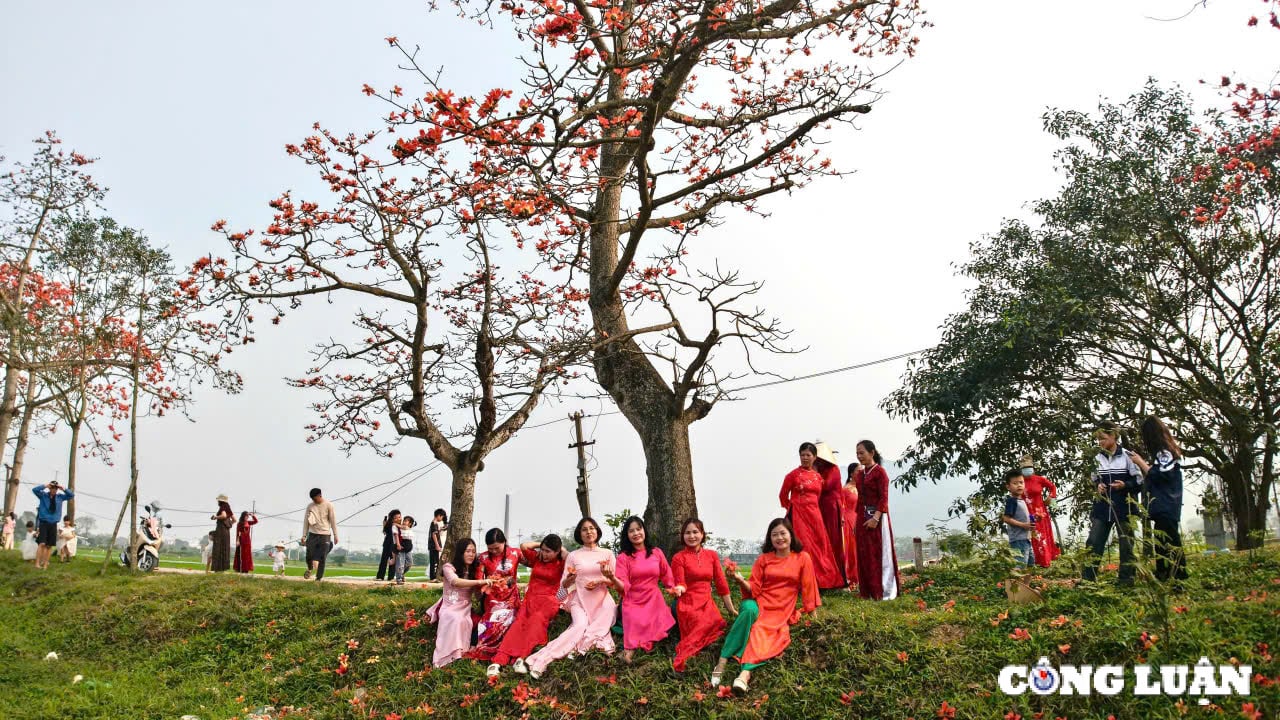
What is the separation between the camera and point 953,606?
7.50 metres

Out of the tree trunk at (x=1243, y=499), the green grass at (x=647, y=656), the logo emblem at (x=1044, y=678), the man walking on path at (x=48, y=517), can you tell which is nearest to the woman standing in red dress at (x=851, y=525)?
the green grass at (x=647, y=656)

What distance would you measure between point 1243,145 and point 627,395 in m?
8.65

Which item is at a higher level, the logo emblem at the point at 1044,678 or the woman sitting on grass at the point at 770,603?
the woman sitting on grass at the point at 770,603

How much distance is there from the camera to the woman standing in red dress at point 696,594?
6988 millimetres

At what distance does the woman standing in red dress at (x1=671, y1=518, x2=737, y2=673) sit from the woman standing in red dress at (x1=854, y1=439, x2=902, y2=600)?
6.13 feet

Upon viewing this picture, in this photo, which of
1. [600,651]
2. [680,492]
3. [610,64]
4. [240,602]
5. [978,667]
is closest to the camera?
[978,667]

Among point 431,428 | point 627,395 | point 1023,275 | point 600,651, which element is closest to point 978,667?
point 600,651

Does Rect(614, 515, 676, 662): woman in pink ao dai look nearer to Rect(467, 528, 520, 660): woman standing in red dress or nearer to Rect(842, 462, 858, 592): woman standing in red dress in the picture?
Rect(467, 528, 520, 660): woman standing in red dress

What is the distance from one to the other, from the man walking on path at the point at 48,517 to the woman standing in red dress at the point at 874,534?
517 inches

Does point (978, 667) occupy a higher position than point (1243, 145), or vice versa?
point (1243, 145)

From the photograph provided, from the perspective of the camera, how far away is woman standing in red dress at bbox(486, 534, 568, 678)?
7.61m

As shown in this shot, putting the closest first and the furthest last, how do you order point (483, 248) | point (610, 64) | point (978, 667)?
point (978, 667), point (610, 64), point (483, 248)

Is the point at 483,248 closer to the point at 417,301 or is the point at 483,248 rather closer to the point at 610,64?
the point at 417,301

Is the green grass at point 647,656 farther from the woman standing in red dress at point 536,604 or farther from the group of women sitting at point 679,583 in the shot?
the woman standing in red dress at point 536,604
